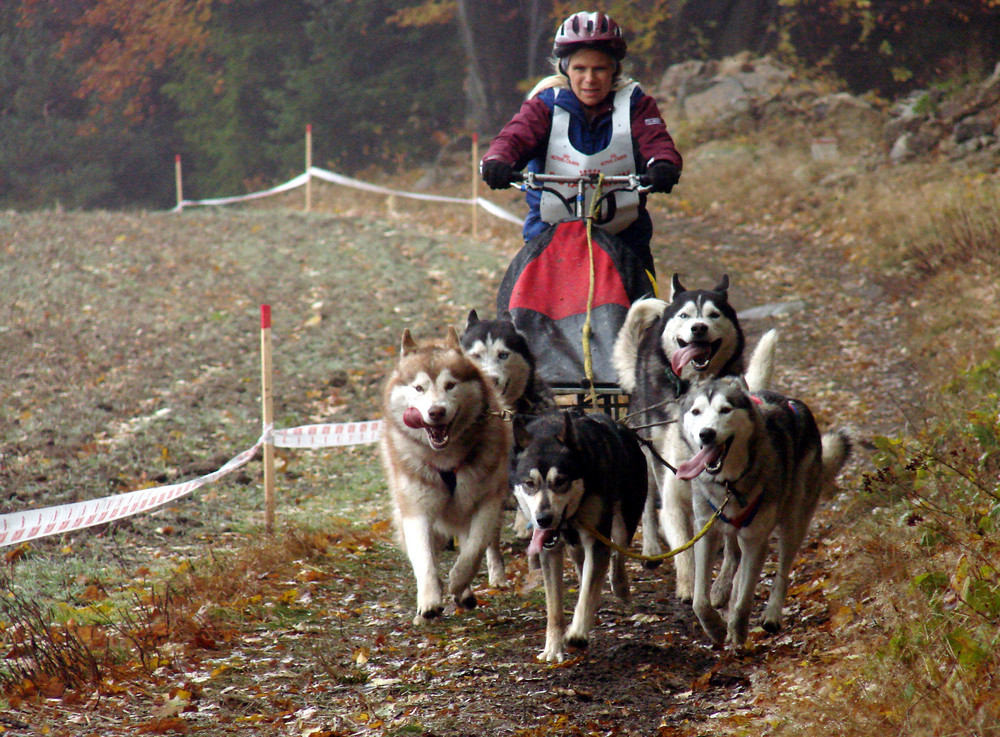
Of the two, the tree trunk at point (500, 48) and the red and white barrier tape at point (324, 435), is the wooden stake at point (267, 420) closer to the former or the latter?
the red and white barrier tape at point (324, 435)

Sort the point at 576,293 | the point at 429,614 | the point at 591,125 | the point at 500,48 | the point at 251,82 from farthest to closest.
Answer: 1. the point at 251,82
2. the point at 500,48
3. the point at 591,125
4. the point at 576,293
5. the point at 429,614

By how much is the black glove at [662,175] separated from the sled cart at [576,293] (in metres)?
0.06

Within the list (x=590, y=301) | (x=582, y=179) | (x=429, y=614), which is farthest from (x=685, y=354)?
(x=429, y=614)

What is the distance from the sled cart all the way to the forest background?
19.1 metres

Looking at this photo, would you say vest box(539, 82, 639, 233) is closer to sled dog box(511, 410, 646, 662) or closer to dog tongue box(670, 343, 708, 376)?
dog tongue box(670, 343, 708, 376)

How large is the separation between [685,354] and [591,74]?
70.5 inches

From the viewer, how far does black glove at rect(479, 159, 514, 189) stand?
5.09 m

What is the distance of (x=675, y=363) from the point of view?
4676 millimetres

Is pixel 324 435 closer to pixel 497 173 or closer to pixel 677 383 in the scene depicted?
pixel 497 173

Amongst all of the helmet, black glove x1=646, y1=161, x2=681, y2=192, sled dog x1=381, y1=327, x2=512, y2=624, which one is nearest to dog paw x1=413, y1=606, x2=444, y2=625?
sled dog x1=381, y1=327, x2=512, y2=624

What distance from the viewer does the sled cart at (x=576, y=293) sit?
496 cm

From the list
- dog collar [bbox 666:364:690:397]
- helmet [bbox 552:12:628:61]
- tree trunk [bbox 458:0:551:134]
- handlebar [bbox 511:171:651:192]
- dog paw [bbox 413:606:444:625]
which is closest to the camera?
dog paw [bbox 413:606:444:625]

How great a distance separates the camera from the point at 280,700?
381 centimetres

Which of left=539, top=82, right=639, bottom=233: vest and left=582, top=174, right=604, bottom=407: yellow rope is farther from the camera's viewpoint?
left=539, top=82, right=639, bottom=233: vest
